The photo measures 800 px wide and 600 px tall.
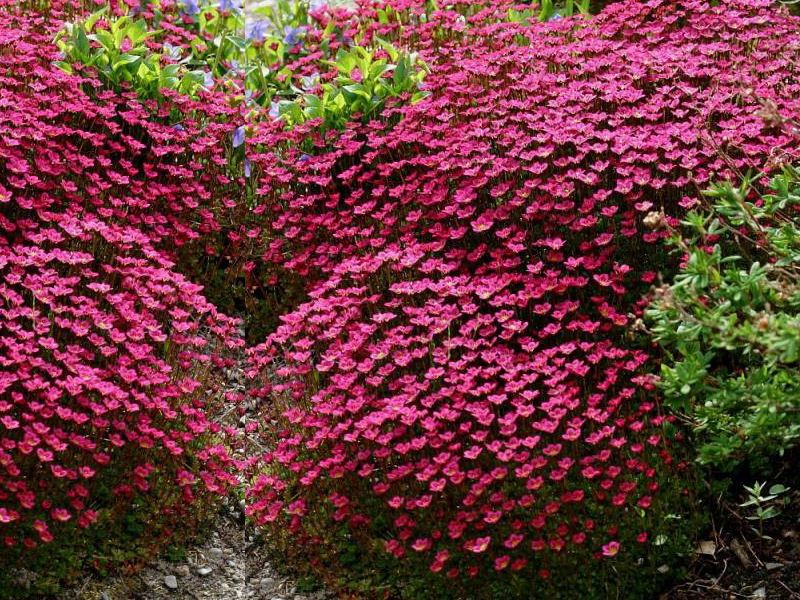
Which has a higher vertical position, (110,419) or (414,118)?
(414,118)

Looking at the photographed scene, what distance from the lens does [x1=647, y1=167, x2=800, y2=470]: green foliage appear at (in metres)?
3.27

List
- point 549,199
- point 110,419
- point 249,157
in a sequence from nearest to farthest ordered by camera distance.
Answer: point 110,419
point 549,199
point 249,157

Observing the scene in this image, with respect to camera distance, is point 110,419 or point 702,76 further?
point 702,76

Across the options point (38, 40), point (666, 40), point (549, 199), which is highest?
point (666, 40)

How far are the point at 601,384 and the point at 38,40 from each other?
3.81 metres

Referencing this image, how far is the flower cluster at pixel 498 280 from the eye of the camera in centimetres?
381

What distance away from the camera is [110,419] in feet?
13.4

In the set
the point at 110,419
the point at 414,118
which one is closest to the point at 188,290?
the point at 110,419

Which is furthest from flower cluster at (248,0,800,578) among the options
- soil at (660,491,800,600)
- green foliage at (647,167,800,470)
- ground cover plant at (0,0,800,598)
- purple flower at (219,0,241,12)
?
purple flower at (219,0,241,12)

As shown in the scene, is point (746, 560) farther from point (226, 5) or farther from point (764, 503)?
point (226, 5)

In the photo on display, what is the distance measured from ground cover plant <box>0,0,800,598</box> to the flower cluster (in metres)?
0.02

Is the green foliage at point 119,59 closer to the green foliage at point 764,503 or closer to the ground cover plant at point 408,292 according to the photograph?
the ground cover plant at point 408,292

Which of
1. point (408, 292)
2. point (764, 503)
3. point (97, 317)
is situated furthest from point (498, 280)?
point (97, 317)

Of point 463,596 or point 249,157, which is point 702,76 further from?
point 463,596
